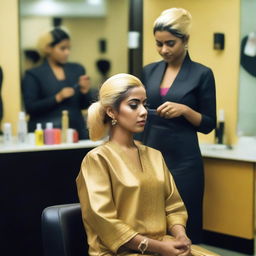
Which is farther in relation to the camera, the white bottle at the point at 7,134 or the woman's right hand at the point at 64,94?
the woman's right hand at the point at 64,94

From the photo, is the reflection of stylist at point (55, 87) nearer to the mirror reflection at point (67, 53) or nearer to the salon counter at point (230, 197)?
the mirror reflection at point (67, 53)

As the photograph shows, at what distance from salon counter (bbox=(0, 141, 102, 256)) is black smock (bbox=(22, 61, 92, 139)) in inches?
14.4

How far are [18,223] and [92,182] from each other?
1609 millimetres

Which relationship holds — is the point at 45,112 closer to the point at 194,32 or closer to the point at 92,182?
the point at 194,32

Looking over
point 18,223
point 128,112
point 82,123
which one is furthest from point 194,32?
point 128,112

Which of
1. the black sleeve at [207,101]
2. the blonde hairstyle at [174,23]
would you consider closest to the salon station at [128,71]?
the black sleeve at [207,101]

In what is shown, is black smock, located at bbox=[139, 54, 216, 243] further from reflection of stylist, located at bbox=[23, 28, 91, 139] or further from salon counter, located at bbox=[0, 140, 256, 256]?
reflection of stylist, located at bbox=[23, 28, 91, 139]

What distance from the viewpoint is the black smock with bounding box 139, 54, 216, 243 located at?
2.84m

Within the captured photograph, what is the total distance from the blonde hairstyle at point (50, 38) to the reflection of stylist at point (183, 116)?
3.95 feet

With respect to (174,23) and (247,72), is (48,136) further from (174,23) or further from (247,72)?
(247,72)

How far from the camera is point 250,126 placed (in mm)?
4012

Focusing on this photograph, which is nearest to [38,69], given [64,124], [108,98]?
[64,124]

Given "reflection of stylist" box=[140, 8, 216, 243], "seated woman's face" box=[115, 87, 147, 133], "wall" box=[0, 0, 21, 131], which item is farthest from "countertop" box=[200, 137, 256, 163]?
"seated woman's face" box=[115, 87, 147, 133]

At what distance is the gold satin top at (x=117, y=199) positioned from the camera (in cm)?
188
